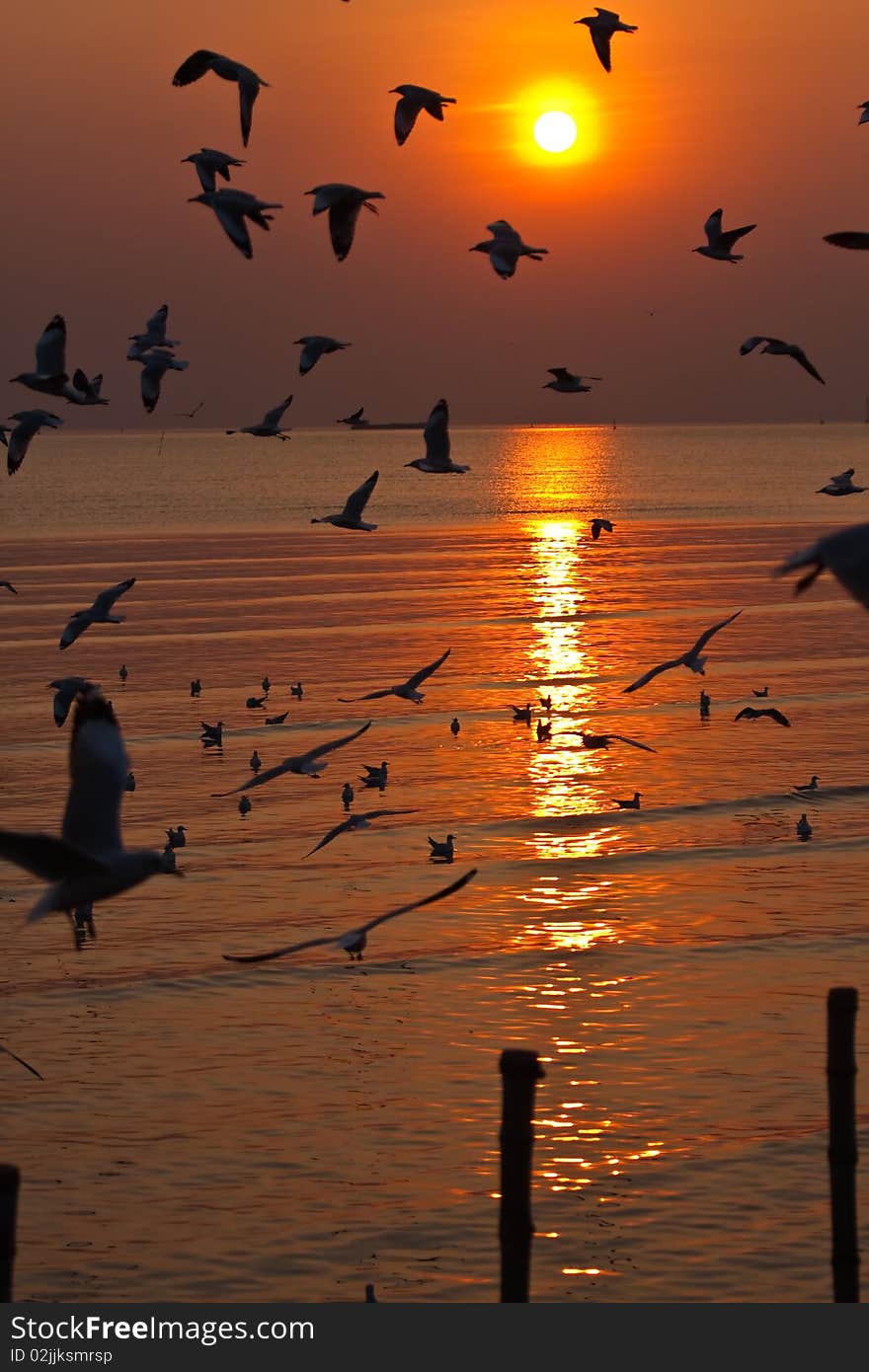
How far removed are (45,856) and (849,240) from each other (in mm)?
6834

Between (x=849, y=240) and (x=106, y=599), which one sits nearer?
(x=849, y=240)

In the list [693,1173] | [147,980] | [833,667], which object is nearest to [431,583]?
[833,667]

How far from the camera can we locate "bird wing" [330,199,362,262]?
82.9ft

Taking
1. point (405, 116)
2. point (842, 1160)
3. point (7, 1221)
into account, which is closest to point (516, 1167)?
point (842, 1160)

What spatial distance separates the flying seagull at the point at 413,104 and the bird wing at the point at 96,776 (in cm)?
1470

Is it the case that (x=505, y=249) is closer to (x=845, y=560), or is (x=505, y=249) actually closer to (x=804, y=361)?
(x=804, y=361)

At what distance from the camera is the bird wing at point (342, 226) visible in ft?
82.9

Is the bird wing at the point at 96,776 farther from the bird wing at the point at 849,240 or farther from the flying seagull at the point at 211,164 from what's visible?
the flying seagull at the point at 211,164

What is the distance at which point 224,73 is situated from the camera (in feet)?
85.3

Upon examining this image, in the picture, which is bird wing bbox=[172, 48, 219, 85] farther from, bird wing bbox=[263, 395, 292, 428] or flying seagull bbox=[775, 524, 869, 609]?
flying seagull bbox=[775, 524, 869, 609]

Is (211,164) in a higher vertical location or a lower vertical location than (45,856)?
higher

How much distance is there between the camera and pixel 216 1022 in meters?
27.3

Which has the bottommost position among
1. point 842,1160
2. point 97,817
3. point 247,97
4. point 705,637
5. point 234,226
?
point 842,1160
